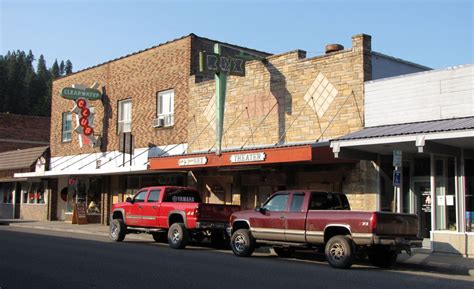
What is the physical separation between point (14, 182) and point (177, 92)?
1875cm

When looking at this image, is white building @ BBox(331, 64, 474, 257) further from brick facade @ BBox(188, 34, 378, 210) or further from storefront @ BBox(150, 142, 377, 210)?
storefront @ BBox(150, 142, 377, 210)

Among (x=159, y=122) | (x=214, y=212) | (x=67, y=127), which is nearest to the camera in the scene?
(x=214, y=212)

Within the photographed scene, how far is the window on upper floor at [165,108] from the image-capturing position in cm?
2672

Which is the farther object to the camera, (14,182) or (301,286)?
(14,182)

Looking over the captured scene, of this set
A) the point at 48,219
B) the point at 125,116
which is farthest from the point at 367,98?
the point at 48,219

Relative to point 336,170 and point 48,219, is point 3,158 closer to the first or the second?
point 48,219

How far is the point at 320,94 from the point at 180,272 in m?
10.5

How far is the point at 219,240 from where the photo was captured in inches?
732

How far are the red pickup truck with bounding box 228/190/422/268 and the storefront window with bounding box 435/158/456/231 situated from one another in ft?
12.3

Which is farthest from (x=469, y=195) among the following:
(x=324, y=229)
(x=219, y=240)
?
(x=219, y=240)

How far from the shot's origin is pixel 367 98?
1866 centimetres

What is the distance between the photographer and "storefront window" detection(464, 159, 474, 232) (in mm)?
16203

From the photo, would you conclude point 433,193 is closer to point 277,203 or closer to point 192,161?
point 277,203

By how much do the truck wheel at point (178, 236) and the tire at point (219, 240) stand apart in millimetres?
1101
